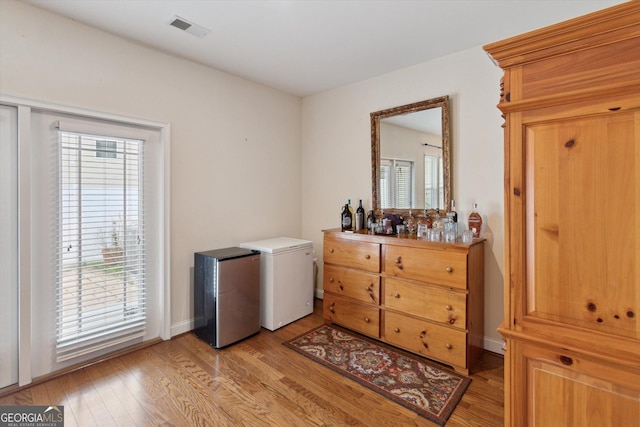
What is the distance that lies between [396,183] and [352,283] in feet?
3.70

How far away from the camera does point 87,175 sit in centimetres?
230

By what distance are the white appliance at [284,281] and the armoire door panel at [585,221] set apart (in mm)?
2260

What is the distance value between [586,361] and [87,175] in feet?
10.2

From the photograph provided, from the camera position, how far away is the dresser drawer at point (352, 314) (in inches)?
107

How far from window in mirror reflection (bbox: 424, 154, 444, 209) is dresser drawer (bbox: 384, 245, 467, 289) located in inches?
25.1

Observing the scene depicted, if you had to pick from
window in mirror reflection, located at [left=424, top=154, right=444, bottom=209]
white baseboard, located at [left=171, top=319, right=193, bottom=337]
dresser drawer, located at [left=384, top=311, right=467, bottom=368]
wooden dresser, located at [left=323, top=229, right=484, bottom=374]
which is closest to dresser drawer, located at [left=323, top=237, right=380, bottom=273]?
wooden dresser, located at [left=323, top=229, right=484, bottom=374]

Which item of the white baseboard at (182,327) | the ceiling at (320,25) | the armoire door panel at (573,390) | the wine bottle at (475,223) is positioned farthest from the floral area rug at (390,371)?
the ceiling at (320,25)

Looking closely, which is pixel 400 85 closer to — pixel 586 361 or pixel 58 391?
pixel 586 361

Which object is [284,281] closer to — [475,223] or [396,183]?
[396,183]

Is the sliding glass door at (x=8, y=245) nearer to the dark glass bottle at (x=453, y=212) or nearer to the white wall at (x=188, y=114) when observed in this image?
the white wall at (x=188, y=114)

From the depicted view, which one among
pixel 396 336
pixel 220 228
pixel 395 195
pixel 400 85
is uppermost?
pixel 400 85

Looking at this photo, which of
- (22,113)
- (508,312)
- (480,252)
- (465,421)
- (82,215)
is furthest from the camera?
(480,252)

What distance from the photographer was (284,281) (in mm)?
3078

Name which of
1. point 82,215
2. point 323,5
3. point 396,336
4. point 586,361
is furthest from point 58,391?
point 323,5
